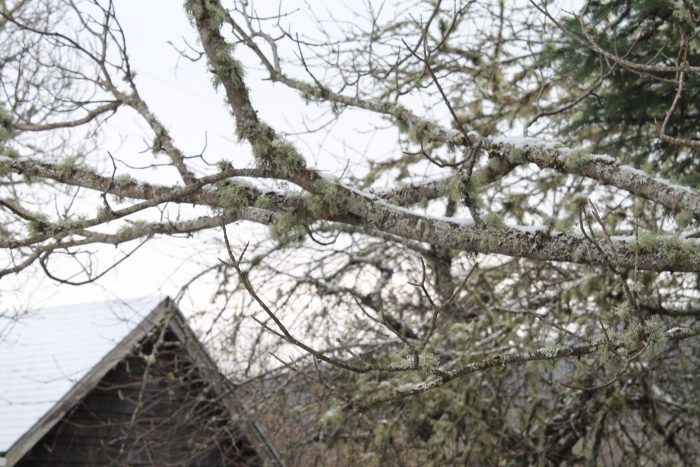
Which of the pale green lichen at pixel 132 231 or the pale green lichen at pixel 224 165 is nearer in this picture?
the pale green lichen at pixel 224 165

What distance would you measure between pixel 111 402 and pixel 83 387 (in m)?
1.01

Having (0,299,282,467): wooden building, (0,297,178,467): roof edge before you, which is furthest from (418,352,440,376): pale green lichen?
(0,297,178,467): roof edge

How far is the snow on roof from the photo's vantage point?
6117 millimetres

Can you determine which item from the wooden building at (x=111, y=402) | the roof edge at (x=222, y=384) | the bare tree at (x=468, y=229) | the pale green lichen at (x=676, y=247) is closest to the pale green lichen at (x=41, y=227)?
the bare tree at (x=468, y=229)

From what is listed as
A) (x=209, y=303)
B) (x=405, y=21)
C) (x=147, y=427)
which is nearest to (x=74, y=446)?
(x=147, y=427)

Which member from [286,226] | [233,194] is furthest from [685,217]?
[233,194]

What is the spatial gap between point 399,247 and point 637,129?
3079 millimetres

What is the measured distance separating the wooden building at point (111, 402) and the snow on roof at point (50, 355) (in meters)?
0.02

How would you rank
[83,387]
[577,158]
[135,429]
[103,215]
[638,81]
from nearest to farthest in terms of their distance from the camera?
1. [103,215]
2. [577,158]
3. [638,81]
4. [83,387]
5. [135,429]

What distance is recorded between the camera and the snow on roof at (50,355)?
20.1 ft

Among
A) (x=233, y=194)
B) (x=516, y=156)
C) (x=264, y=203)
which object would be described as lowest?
(x=516, y=156)

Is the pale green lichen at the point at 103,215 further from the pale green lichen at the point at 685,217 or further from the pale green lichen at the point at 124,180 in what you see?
the pale green lichen at the point at 685,217

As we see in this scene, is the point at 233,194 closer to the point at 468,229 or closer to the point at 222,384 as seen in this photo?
the point at 468,229

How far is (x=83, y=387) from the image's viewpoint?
6.35m
